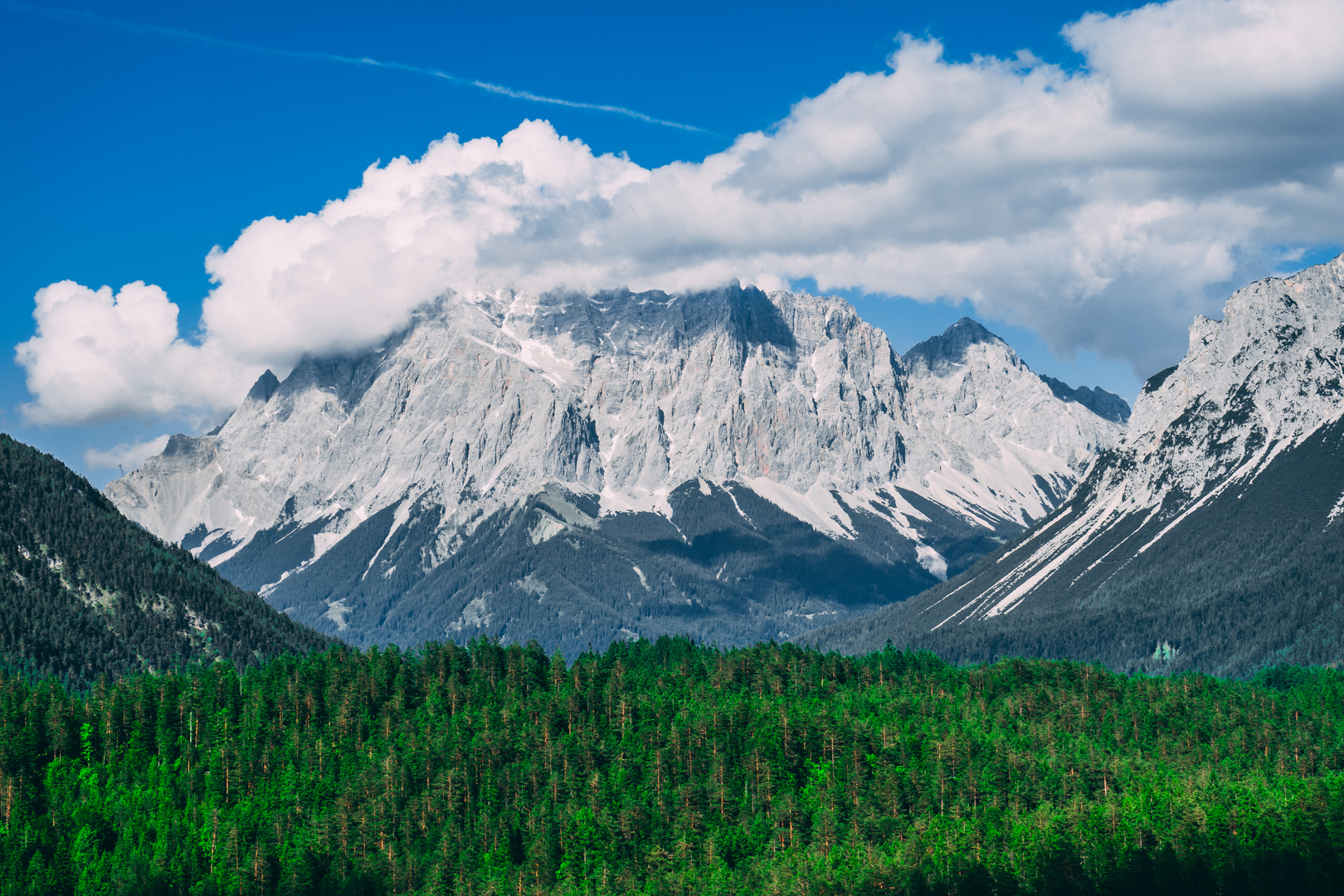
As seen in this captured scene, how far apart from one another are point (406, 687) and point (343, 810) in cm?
3499

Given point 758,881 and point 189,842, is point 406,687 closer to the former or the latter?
point 189,842

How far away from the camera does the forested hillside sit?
131125 millimetres

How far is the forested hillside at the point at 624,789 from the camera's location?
131 meters

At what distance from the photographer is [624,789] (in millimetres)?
154625

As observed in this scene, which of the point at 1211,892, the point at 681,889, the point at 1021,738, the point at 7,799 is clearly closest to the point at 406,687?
the point at 7,799

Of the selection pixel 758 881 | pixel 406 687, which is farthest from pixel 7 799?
pixel 758 881

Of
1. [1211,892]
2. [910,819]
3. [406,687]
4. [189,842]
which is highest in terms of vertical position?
[406,687]

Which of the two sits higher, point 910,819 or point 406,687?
point 406,687

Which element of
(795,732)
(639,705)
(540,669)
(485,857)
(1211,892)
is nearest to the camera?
(1211,892)

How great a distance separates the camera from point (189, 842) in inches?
5753

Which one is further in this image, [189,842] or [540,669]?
[540,669]

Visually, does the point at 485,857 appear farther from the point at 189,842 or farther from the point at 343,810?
the point at 189,842

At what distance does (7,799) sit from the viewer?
15250 cm

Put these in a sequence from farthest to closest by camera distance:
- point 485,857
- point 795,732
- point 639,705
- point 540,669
→ point 540,669
point 639,705
point 795,732
point 485,857
